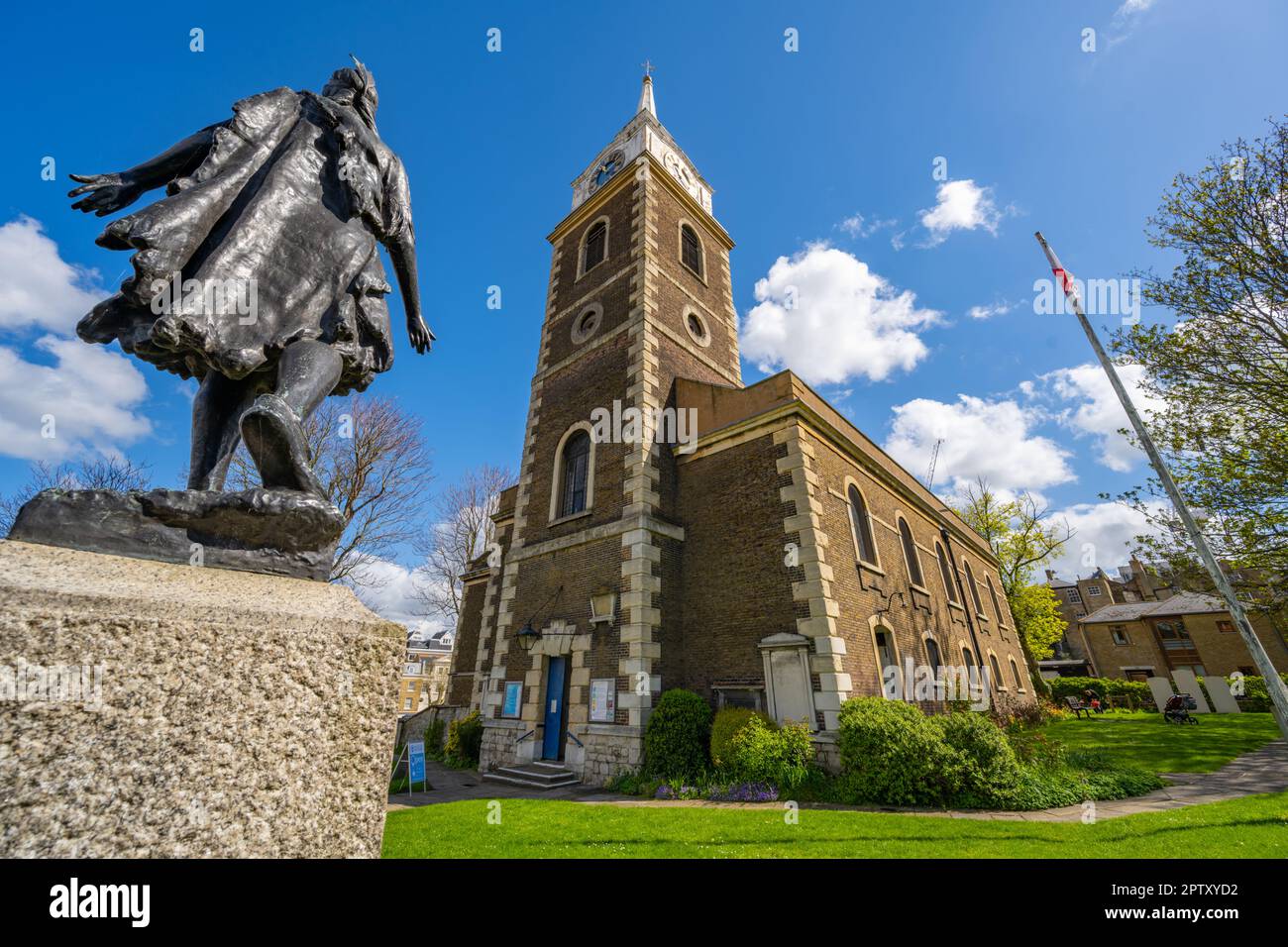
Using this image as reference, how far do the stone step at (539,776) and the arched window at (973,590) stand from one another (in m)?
17.3

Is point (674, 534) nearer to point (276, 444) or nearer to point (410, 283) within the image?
point (410, 283)

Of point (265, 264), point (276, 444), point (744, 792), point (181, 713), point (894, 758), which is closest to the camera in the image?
point (181, 713)

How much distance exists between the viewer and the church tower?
38.0 ft

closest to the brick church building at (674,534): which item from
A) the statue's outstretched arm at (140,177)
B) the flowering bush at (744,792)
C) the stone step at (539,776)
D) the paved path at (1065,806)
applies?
the stone step at (539,776)

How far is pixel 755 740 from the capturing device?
367 inches

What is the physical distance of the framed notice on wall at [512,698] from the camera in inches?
519

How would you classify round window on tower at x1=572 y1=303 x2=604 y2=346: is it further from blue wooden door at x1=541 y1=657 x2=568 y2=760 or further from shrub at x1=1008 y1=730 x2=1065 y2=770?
shrub at x1=1008 y1=730 x2=1065 y2=770

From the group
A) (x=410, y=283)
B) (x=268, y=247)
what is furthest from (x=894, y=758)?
(x=268, y=247)

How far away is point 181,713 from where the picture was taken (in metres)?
1.37

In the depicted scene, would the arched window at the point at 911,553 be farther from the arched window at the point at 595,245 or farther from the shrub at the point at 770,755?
the arched window at the point at 595,245

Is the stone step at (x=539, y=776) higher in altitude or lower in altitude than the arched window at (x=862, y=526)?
lower

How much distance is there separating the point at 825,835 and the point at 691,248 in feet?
58.4

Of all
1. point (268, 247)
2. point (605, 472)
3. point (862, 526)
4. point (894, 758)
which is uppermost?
point (605, 472)

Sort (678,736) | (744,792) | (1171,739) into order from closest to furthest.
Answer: (744,792)
(678,736)
(1171,739)
